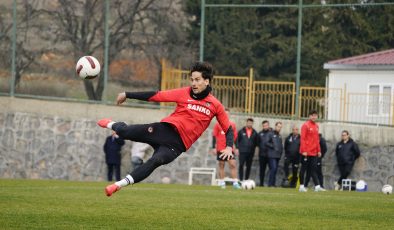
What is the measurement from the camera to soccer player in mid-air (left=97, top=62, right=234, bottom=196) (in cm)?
1354

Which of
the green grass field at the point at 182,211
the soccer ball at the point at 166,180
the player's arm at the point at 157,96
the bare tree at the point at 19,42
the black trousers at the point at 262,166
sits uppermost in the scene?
the bare tree at the point at 19,42

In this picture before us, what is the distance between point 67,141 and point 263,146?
591cm

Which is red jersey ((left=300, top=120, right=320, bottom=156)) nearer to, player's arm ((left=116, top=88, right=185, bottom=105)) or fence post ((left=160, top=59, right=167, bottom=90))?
fence post ((left=160, top=59, right=167, bottom=90))

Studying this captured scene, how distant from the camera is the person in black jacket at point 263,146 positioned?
2803 cm

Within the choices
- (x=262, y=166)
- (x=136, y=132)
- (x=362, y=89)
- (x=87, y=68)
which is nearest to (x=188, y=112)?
(x=136, y=132)

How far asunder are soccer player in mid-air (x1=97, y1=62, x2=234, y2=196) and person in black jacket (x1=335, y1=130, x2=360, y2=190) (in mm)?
14167

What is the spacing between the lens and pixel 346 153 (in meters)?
27.7

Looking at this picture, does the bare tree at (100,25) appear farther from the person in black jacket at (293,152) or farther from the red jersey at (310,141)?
the red jersey at (310,141)

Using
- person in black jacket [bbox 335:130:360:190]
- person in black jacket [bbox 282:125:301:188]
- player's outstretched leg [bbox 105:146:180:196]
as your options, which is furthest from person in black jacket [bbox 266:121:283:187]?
player's outstretched leg [bbox 105:146:180:196]

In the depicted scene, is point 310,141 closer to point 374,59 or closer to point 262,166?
point 262,166

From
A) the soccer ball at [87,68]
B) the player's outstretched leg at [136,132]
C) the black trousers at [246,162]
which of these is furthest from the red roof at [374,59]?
the player's outstretched leg at [136,132]

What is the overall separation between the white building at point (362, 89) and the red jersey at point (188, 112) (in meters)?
14.5

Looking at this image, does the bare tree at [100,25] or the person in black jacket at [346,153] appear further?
the bare tree at [100,25]

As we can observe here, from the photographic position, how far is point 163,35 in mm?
29969
